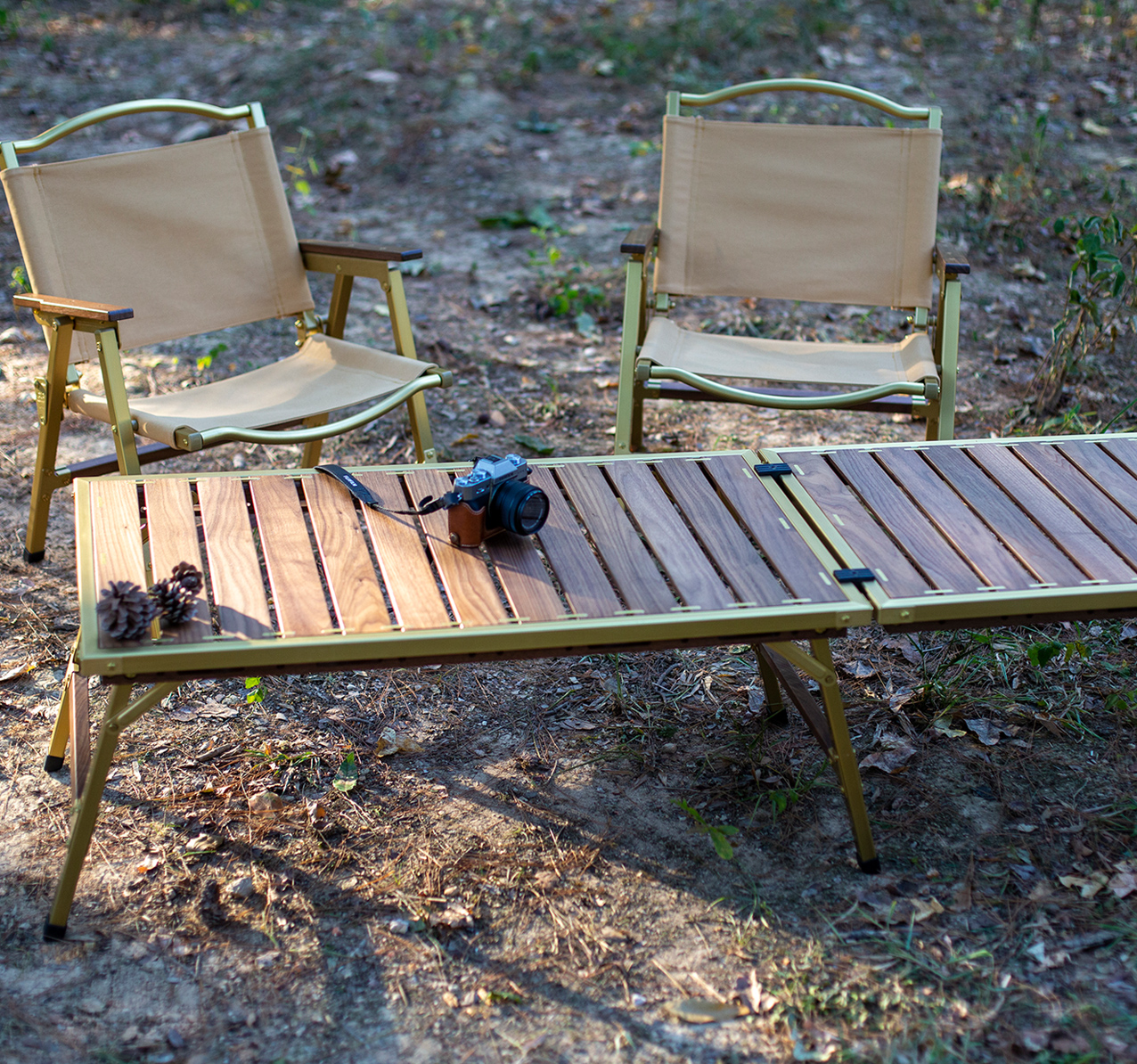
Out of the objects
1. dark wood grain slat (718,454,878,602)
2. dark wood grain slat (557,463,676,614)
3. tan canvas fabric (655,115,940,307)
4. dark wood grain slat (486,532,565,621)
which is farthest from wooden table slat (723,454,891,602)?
tan canvas fabric (655,115,940,307)

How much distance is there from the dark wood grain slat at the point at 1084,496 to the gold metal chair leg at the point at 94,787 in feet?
5.87

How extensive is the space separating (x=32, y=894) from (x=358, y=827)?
0.60m

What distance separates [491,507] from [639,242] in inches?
56.9

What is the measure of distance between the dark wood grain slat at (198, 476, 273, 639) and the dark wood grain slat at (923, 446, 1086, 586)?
1.40 m

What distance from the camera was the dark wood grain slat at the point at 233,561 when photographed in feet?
5.78

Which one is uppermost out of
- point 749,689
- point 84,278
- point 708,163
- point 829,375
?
point 708,163

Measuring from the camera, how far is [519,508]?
1.97 meters

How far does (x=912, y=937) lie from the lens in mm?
1846

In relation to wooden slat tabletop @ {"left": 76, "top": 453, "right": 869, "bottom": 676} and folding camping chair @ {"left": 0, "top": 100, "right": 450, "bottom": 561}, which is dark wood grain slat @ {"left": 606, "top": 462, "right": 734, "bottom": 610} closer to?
wooden slat tabletop @ {"left": 76, "top": 453, "right": 869, "bottom": 676}

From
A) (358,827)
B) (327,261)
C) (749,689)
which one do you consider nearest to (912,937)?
(749,689)

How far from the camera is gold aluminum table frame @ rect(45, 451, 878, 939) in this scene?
1.74 m

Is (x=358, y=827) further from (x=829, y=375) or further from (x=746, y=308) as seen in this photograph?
(x=746, y=308)

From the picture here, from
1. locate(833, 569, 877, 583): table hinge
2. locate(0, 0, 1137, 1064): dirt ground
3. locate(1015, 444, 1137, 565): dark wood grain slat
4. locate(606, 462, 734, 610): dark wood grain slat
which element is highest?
locate(833, 569, 877, 583): table hinge

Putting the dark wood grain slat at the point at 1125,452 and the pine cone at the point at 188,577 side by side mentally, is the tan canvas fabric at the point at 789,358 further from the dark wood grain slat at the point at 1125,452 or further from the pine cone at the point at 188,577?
the pine cone at the point at 188,577
